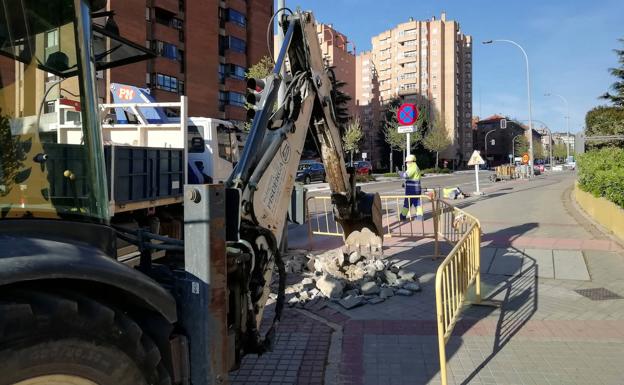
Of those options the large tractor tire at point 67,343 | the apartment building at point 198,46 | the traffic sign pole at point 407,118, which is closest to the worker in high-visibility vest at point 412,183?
the traffic sign pole at point 407,118

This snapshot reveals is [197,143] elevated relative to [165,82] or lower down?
lower down

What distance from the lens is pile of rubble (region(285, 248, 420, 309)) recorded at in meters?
6.23

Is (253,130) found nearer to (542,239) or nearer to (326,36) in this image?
(542,239)

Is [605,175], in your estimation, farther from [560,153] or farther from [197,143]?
[560,153]

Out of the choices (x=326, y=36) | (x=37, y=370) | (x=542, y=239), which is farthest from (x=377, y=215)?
(x=326, y=36)

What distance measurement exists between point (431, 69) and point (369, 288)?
101 meters

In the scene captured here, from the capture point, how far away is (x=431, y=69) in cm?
10112

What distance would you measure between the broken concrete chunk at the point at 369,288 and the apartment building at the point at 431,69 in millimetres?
91941

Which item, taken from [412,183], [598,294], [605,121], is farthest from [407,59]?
[598,294]

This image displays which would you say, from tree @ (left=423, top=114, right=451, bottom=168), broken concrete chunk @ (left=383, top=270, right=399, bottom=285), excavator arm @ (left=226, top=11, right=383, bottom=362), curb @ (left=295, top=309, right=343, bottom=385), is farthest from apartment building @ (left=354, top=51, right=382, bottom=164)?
excavator arm @ (left=226, top=11, right=383, bottom=362)

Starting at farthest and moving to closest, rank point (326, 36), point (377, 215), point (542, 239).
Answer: point (326, 36), point (542, 239), point (377, 215)

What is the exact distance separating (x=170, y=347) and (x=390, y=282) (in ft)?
15.7

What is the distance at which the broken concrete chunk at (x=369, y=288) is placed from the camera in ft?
21.0

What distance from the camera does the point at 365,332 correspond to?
16.9 ft
